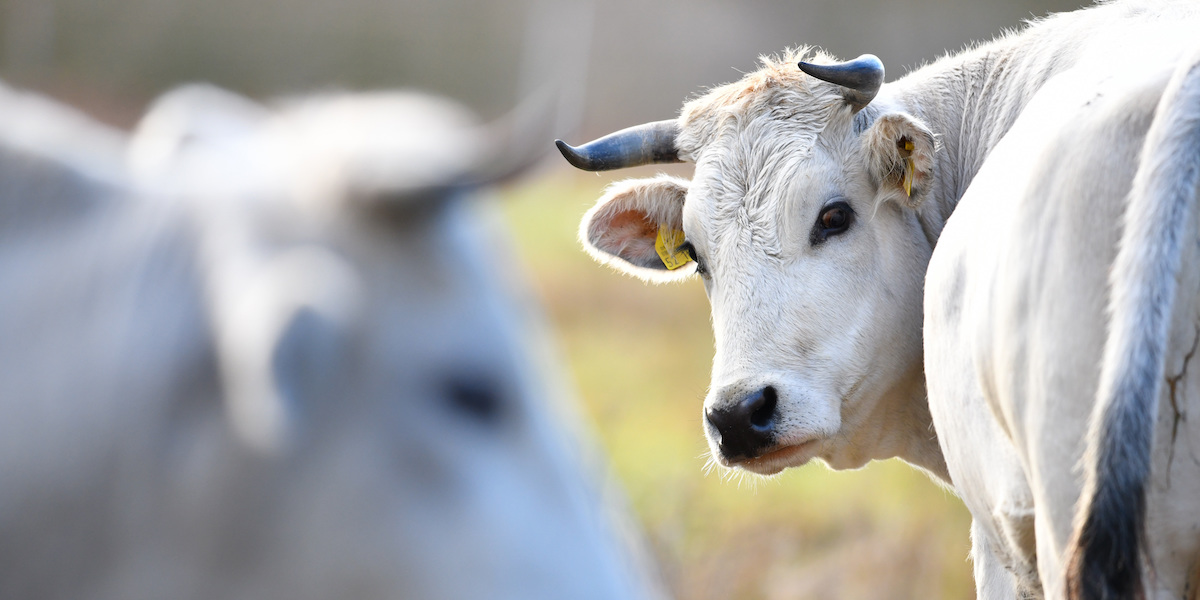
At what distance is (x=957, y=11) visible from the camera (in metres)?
25.8

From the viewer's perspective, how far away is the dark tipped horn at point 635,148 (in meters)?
3.05

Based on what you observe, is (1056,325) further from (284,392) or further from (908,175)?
(284,392)

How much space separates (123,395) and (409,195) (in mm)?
639

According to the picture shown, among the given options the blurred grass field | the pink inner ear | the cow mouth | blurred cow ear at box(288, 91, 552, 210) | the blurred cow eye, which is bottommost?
the blurred grass field

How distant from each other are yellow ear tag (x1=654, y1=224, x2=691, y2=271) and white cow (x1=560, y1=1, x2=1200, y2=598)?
12mm

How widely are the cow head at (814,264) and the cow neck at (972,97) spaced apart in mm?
132

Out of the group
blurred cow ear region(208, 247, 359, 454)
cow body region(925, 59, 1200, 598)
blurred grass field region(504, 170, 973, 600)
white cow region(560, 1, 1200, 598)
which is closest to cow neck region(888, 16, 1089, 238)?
white cow region(560, 1, 1200, 598)

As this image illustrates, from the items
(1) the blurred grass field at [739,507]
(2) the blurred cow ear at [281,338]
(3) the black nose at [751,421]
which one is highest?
(2) the blurred cow ear at [281,338]

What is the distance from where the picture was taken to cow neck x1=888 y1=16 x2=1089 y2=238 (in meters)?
2.70

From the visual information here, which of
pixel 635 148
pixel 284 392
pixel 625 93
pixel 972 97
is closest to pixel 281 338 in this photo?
pixel 284 392

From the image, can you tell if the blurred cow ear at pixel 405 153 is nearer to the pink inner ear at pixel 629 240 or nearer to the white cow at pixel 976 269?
the white cow at pixel 976 269

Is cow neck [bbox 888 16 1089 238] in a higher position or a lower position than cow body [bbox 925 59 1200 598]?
higher

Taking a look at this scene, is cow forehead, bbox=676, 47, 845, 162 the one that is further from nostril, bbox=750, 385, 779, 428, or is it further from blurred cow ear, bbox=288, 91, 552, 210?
blurred cow ear, bbox=288, 91, 552, 210

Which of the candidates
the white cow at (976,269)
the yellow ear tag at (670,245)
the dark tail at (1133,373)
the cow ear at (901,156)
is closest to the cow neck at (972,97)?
the white cow at (976,269)
